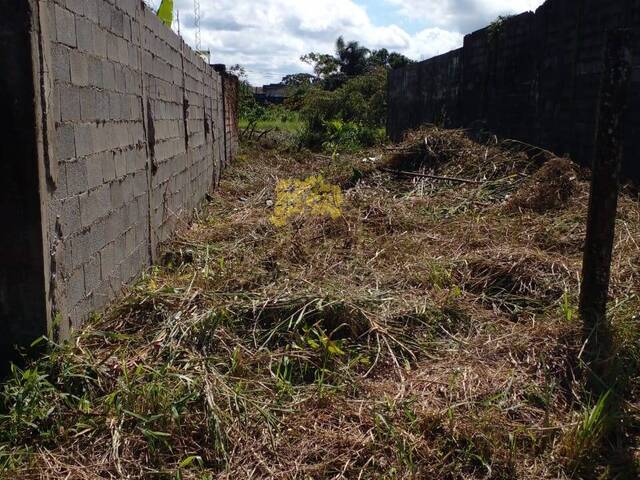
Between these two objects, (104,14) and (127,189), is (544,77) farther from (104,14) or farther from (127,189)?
(104,14)

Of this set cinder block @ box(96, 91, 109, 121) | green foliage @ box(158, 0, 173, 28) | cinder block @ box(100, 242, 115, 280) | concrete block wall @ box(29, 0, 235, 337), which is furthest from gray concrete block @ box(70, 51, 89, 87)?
green foliage @ box(158, 0, 173, 28)

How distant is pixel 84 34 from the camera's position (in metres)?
3.41

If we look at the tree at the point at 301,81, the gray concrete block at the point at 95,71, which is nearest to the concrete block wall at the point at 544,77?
the gray concrete block at the point at 95,71

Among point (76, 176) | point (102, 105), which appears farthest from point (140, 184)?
point (76, 176)

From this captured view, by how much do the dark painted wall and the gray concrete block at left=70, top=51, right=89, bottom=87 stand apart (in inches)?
18.8

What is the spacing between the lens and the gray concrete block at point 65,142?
3.01m

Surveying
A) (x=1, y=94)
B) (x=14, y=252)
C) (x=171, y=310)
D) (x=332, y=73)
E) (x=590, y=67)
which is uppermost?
(x=332, y=73)

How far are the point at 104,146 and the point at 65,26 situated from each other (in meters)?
0.79

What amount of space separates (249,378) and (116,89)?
2078mm

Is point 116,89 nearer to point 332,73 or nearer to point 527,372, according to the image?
point 527,372

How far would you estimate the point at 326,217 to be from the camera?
234 inches

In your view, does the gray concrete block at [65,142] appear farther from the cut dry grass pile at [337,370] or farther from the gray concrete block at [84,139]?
the cut dry grass pile at [337,370]

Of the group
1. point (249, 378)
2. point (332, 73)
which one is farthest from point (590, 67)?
point (332, 73)

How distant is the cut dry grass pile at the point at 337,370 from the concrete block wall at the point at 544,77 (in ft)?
8.12
